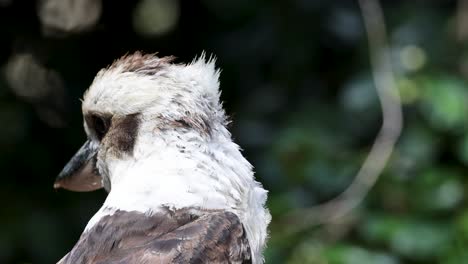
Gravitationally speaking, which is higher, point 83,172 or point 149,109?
point 149,109

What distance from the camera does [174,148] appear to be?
2.52 metres

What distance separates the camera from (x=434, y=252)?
12.2 feet

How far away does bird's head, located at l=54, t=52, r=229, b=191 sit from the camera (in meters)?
2.55

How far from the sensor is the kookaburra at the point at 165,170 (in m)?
2.33

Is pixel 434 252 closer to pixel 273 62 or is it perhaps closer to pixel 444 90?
pixel 444 90

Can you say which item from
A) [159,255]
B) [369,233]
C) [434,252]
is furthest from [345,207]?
[159,255]

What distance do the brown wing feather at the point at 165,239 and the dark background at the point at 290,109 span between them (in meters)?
1.39

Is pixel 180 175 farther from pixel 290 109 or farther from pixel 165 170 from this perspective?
pixel 290 109

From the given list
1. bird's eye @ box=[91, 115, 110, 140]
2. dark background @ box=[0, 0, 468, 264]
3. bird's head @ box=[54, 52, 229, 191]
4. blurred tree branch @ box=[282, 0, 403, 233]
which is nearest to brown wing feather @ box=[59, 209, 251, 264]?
bird's head @ box=[54, 52, 229, 191]

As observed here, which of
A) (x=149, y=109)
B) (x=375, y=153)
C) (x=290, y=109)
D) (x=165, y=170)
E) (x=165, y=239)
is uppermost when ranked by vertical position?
(x=290, y=109)

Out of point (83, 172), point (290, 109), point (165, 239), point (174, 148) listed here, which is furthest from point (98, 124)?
point (290, 109)

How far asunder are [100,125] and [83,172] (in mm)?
171

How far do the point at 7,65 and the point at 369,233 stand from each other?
196 centimetres

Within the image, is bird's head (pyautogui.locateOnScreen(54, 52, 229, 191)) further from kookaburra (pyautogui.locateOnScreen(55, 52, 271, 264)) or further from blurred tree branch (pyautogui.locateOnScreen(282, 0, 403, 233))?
blurred tree branch (pyautogui.locateOnScreen(282, 0, 403, 233))
